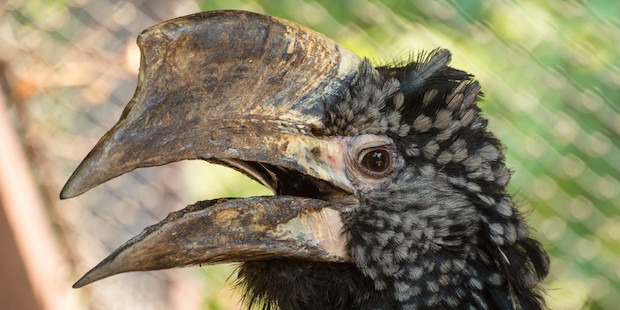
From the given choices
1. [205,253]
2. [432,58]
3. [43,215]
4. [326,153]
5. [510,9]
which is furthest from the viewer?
[43,215]

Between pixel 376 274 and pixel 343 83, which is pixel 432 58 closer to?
pixel 343 83

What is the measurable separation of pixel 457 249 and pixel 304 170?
41cm

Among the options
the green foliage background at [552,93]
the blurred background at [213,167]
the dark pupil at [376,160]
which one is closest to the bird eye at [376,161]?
the dark pupil at [376,160]

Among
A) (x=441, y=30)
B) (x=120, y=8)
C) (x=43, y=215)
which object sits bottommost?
(x=43, y=215)

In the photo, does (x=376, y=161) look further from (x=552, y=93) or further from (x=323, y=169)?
(x=552, y=93)

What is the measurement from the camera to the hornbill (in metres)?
1.40

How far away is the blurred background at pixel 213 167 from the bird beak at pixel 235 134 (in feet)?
4.73

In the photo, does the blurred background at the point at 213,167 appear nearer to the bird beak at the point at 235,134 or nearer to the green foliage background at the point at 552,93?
the green foliage background at the point at 552,93

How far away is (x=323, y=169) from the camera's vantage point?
1.55m

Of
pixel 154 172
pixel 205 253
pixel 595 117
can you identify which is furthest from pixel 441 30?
pixel 205 253

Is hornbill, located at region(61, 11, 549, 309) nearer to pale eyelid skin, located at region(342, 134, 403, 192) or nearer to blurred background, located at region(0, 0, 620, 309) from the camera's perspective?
pale eyelid skin, located at region(342, 134, 403, 192)

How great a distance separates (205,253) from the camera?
142 centimetres

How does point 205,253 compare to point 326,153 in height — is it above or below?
below

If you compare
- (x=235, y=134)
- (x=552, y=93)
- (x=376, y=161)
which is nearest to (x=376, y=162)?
(x=376, y=161)
